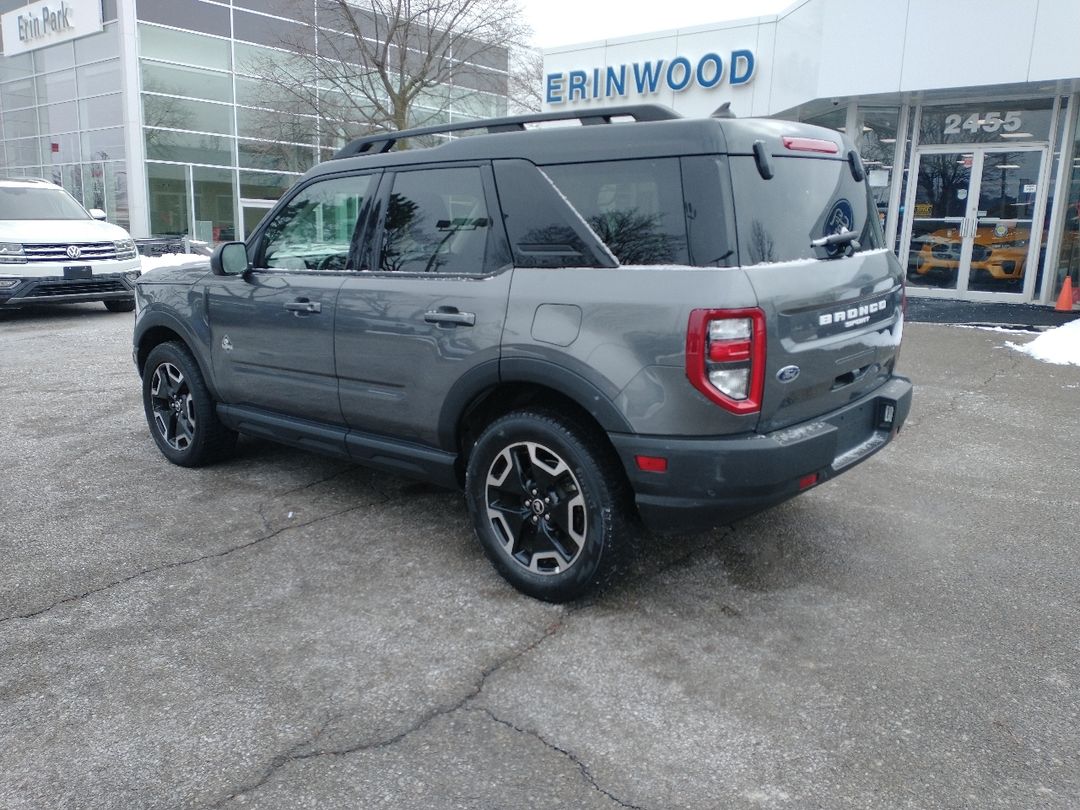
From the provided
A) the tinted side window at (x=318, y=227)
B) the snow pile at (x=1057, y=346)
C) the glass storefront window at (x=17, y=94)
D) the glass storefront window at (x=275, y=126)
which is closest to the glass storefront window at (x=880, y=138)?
the snow pile at (x=1057, y=346)

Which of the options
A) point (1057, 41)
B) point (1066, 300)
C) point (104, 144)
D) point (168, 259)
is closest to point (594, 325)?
point (1057, 41)

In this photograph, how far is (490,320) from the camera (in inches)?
138

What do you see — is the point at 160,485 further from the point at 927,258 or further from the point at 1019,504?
the point at 927,258

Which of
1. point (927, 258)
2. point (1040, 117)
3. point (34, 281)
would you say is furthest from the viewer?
point (927, 258)

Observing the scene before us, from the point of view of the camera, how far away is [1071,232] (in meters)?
13.1

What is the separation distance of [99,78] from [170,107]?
2509mm

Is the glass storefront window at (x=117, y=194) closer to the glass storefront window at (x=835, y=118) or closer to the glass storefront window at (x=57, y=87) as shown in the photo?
the glass storefront window at (x=57, y=87)

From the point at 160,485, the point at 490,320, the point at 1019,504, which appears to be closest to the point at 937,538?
the point at 1019,504

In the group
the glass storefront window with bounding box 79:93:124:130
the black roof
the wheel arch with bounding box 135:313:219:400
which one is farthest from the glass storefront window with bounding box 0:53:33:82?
the black roof

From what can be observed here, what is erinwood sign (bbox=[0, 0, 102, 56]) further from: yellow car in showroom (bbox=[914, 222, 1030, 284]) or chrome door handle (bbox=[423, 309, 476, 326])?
chrome door handle (bbox=[423, 309, 476, 326])

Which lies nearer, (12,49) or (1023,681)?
(1023,681)

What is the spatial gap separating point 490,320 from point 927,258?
1291 centimetres

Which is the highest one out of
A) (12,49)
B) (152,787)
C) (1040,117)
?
(12,49)

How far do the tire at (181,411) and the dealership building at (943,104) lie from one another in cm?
1087
